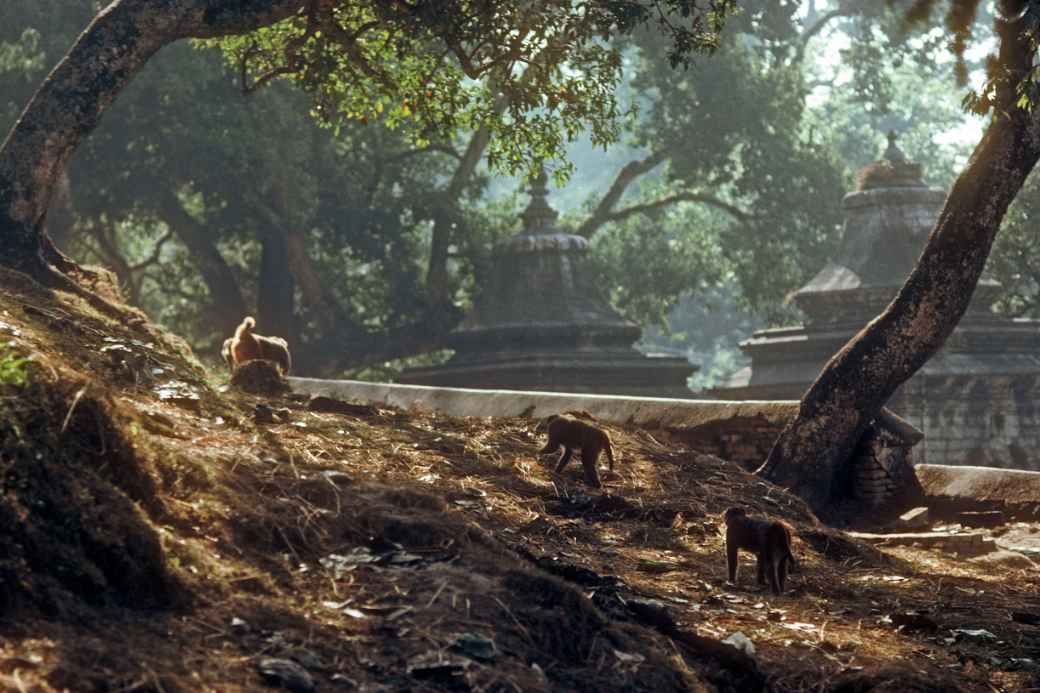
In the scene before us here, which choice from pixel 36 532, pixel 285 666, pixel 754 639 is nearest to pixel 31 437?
pixel 36 532

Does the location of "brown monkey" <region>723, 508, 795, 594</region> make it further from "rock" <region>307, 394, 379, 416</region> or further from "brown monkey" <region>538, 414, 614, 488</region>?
"rock" <region>307, 394, 379, 416</region>

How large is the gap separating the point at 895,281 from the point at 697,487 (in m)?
12.4

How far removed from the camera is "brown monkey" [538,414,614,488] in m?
8.98

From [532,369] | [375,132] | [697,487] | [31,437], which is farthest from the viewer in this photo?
[375,132]

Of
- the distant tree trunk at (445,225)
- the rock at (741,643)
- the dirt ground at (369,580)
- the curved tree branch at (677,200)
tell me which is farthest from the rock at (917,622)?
the curved tree branch at (677,200)

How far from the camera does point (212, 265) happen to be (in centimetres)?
A: 2562

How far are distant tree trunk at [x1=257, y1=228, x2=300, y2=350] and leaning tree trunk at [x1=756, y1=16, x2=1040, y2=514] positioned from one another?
14864 mm

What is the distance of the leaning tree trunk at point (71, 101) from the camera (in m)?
10.8

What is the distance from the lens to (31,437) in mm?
5684

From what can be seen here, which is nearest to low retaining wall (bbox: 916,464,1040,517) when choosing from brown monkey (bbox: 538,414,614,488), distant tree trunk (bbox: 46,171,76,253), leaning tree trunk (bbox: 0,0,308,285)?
brown monkey (bbox: 538,414,614,488)

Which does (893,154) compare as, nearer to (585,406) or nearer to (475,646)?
(585,406)

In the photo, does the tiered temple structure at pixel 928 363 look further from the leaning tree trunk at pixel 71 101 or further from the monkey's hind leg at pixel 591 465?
the leaning tree trunk at pixel 71 101

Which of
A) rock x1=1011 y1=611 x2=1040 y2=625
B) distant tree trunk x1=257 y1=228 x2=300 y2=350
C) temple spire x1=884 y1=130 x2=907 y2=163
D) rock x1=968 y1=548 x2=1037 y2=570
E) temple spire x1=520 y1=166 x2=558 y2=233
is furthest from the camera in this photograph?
temple spire x1=520 y1=166 x2=558 y2=233

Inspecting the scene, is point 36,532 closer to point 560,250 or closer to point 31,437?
point 31,437
